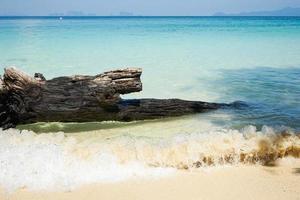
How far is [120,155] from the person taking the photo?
17.4 ft

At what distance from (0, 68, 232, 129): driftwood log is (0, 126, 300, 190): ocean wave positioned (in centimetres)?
67

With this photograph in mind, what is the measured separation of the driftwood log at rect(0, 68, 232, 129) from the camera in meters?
6.57

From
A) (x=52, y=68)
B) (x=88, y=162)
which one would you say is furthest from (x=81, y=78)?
(x=52, y=68)

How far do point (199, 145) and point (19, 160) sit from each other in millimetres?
2450

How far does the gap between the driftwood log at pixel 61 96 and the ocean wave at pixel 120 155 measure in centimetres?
67

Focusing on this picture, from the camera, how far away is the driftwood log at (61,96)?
21.6 ft

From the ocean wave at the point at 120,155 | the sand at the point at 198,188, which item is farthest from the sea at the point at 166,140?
the sand at the point at 198,188

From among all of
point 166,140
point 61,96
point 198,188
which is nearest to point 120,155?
point 166,140

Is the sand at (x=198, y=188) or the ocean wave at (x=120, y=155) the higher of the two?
the ocean wave at (x=120, y=155)

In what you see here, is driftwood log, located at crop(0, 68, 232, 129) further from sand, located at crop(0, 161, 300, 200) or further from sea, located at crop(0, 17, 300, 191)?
sand, located at crop(0, 161, 300, 200)

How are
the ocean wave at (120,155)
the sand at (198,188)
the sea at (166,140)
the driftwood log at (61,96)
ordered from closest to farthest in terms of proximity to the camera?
the sand at (198,188) → the ocean wave at (120,155) → the sea at (166,140) → the driftwood log at (61,96)

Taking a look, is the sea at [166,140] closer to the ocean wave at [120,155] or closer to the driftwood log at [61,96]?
the ocean wave at [120,155]

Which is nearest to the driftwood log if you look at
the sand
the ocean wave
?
the ocean wave

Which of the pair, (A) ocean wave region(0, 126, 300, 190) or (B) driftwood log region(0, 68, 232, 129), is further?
(B) driftwood log region(0, 68, 232, 129)
